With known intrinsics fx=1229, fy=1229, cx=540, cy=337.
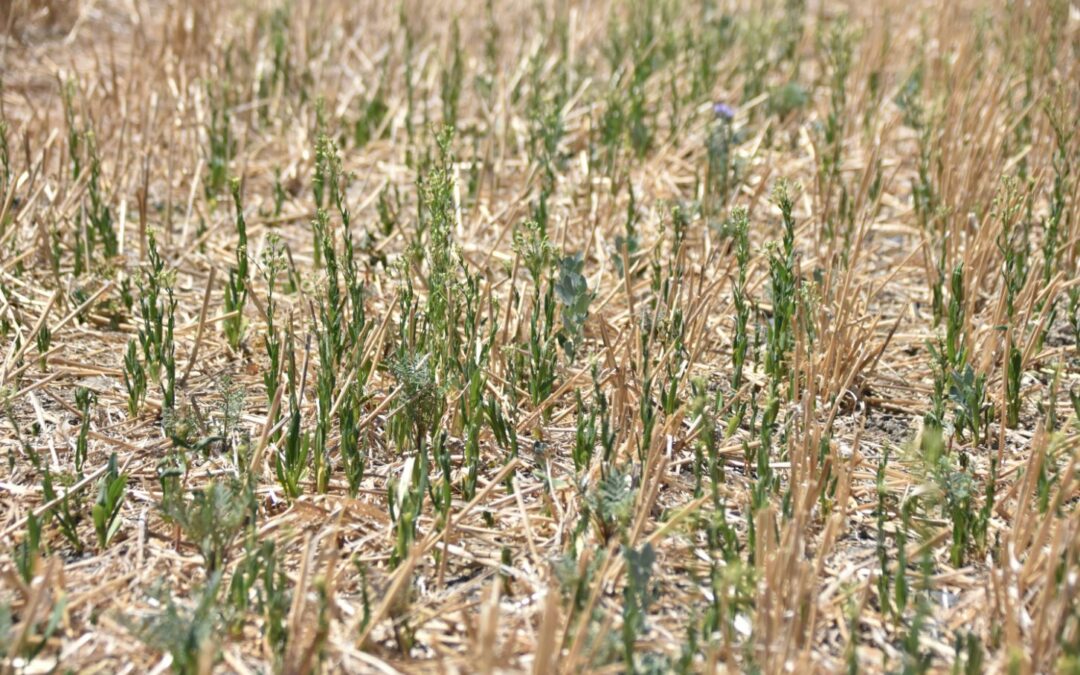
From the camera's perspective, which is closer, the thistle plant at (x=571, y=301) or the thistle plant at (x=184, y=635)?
the thistle plant at (x=184, y=635)

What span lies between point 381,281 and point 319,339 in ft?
2.73

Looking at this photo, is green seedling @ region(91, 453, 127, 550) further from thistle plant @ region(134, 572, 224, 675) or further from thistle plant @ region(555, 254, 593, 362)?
thistle plant @ region(555, 254, 593, 362)

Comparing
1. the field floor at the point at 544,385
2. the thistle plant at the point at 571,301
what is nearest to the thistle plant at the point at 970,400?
the field floor at the point at 544,385

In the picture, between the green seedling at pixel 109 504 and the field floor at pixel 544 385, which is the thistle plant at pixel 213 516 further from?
the green seedling at pixel 109 504

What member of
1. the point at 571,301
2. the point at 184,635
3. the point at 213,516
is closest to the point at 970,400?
the point at 571,301

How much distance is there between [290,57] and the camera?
17.6 ft

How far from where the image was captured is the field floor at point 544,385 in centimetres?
220

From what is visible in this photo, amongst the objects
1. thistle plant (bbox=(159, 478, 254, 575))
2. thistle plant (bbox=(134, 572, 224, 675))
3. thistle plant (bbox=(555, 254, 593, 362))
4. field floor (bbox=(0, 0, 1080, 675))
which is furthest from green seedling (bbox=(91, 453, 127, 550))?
thistle plant (bbox=(555, 254, 593, 362))

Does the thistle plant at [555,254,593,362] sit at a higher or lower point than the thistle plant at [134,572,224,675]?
higher

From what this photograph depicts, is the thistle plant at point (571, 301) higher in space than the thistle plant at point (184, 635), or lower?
higher

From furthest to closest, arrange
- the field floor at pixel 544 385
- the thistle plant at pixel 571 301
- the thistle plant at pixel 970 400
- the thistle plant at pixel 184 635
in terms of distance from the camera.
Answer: the thistle plant at pixel 571 301 → the thistle plant at pixel 970 400 → the field floor at pixel 544 385 → the thistle plant at pixel 184 635

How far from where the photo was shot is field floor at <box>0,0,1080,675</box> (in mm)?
2199

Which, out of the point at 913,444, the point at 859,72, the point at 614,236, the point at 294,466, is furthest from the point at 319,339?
the point at 859,72

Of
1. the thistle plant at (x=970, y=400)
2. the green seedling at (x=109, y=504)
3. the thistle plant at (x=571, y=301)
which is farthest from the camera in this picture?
the thistle plant at (x=571, y=301)
